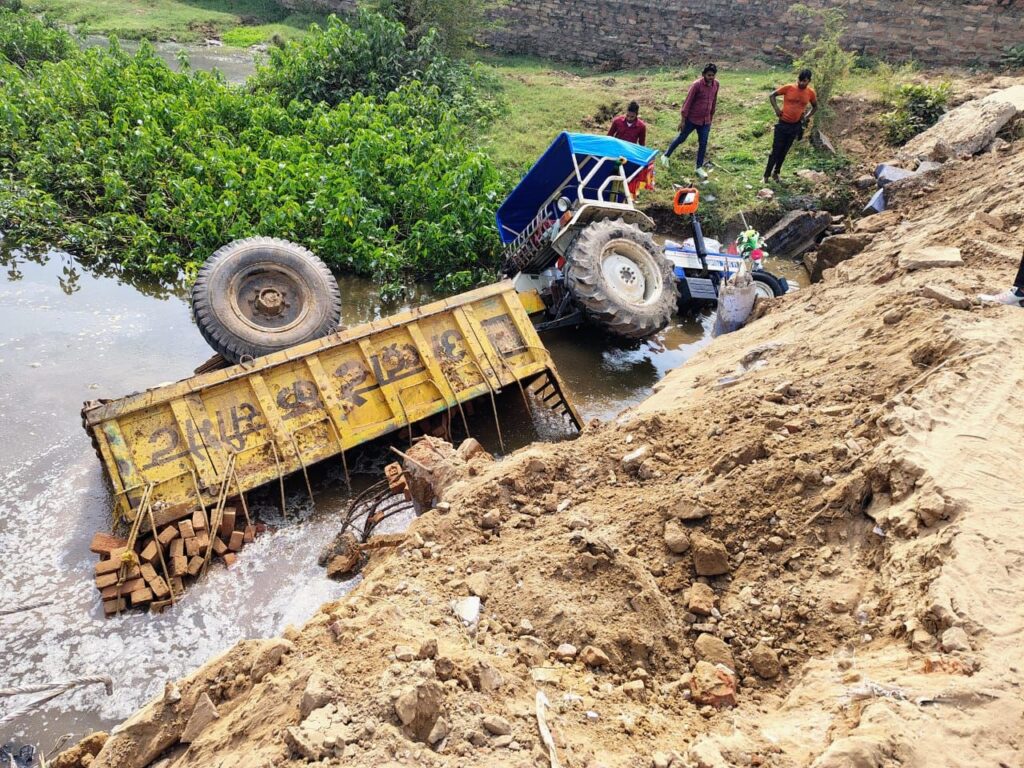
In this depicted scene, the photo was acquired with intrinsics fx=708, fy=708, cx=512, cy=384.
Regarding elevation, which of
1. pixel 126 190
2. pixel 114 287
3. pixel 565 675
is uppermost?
pixel 126 190

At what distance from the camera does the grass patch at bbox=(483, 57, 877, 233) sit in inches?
476

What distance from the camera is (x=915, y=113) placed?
497 inches

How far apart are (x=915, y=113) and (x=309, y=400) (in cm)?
1215

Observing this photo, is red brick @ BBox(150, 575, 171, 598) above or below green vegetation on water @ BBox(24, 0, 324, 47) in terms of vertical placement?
below

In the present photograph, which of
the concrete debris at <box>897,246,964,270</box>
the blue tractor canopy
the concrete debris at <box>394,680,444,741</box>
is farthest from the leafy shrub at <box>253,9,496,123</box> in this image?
the concrete debris at <box>394,680,444,741</box>

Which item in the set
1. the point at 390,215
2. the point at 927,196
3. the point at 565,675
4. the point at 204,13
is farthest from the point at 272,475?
the point at 204,13

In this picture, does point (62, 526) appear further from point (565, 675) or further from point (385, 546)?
point (565, 675)

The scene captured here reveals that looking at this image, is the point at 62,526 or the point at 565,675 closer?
the point at 565,675

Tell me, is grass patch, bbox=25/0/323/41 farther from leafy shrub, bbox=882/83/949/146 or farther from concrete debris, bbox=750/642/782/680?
concrete debris, bbox=750/642/782/680

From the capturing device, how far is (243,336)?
6570 millimetres

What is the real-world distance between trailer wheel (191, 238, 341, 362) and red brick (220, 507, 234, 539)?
1666mm

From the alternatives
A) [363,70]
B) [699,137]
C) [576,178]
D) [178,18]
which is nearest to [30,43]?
[363,70]

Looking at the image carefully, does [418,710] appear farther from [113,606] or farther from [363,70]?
[363,70]

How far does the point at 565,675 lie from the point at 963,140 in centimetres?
1109
